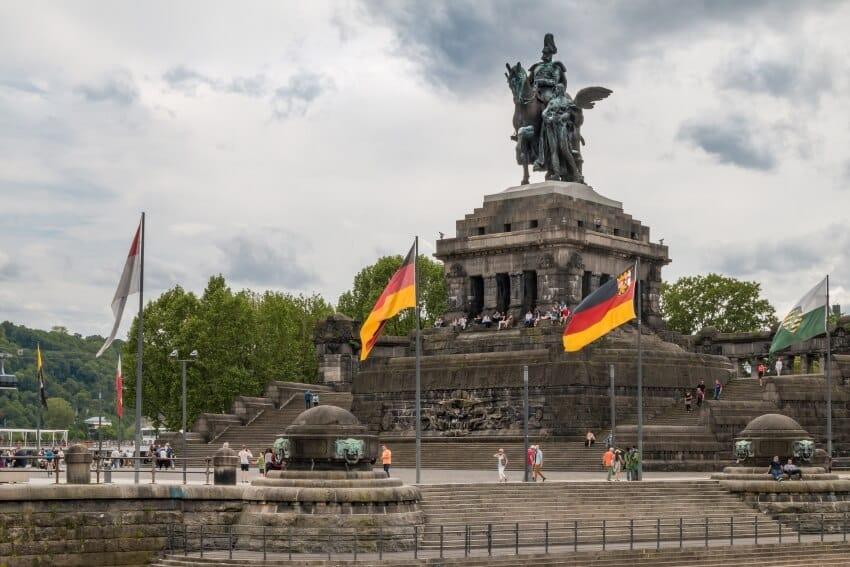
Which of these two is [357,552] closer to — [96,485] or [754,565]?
[96,485]

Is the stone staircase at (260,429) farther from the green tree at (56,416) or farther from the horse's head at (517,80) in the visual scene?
the green tree at (56,416)

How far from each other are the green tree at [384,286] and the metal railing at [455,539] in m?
62.7

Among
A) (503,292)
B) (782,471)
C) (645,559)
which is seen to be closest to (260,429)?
(503,292)

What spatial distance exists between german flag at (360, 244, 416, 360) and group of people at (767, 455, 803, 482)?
11.9 metres

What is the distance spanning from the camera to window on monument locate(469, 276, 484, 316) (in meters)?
78.6

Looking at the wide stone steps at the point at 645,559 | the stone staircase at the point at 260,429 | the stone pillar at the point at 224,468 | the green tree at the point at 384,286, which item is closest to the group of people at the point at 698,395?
the stone staircase at the point at 260,429

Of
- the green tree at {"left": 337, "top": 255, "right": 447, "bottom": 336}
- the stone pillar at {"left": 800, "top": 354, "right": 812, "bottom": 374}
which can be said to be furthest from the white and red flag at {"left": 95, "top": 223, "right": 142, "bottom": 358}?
the green tree at {"left": 337, "top": 255, "right": 447, "bottom": 336}

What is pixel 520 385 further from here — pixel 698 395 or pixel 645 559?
pixel 645 559

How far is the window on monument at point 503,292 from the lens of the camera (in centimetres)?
7750

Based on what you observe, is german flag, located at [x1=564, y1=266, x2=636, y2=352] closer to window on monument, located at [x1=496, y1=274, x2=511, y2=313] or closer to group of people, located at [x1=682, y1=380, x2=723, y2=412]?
group of people, located at [x1=682, y1=380, x2=723, y2=412]

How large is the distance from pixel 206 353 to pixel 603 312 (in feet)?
141

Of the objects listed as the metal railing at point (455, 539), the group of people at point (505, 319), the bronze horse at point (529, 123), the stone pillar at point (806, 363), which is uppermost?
the bronze horse at point (529, 123)

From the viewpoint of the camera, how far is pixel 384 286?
112 metres

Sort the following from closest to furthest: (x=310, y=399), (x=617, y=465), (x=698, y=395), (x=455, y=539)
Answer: (x=455, y=539), (x=617, y=465), (x=698, y=395), (x=310, y=399)
